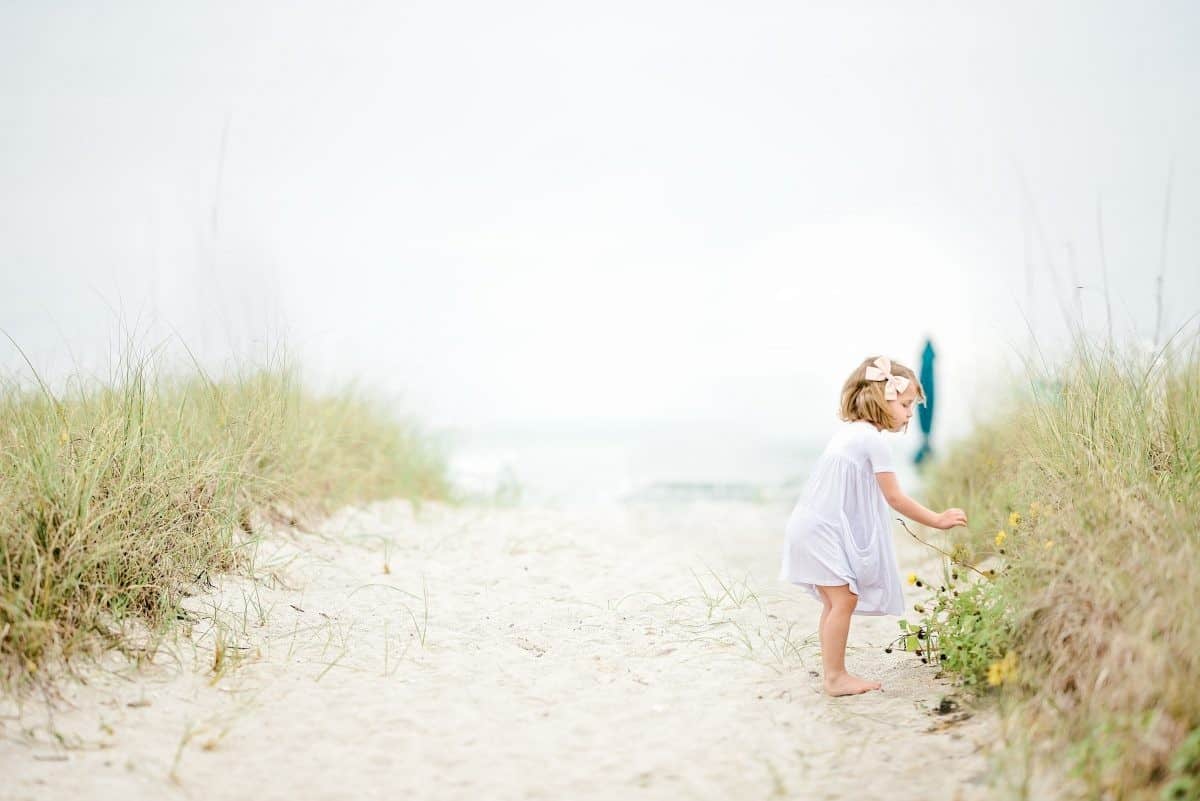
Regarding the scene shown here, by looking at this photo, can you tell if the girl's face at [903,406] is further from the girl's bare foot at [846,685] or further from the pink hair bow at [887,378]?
the girl's bare foot at [846,685]

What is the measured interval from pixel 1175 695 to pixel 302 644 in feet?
9.75

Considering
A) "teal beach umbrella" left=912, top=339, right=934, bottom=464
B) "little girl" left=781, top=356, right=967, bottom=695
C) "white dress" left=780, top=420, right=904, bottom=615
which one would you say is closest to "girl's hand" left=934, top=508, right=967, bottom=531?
"little girl" left=781, top=356, right=967, bottom=695

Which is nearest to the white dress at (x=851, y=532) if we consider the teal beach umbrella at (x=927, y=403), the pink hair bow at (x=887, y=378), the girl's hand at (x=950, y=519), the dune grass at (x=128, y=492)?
the pink hair bow at (x=887, y=378)

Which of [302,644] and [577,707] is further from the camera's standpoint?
[302,644]

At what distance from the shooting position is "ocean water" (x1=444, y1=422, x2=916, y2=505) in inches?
331

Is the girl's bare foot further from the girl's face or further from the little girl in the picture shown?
the girl's face

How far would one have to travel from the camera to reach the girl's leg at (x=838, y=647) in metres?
3.26

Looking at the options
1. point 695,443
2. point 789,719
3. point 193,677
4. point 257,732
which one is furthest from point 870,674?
point 695,443

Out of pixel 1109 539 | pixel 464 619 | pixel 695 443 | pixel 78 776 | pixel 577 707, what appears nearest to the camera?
pixel 78 776

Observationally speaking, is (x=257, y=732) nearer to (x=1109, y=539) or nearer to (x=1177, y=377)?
(x=1109, y=539)

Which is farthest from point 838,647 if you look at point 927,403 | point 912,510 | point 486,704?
point 927,403

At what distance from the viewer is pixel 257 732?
2930 mm

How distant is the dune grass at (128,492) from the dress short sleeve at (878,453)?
104 inches

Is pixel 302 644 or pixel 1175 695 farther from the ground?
pixel 1175 695
